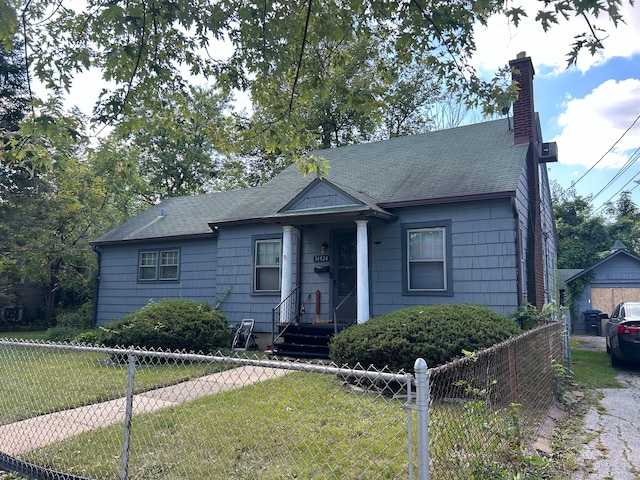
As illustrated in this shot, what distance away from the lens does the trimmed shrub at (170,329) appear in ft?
28.8

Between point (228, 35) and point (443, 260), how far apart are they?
6127 mm

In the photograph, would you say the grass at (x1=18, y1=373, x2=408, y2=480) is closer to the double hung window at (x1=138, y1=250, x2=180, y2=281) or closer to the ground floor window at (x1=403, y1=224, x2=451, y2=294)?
the ground floor window at (x1=403, y1=224, x2=451, y2=294)

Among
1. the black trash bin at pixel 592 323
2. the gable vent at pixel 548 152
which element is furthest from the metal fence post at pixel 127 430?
the black trash bin at pixel 592 323

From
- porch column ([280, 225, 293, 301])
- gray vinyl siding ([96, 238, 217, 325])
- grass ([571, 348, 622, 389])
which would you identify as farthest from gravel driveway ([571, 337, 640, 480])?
gray vinyl siding ([96, 238, 217, 325])

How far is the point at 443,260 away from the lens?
31.4 feet

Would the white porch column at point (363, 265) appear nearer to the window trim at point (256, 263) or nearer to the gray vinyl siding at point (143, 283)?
the window trim at point (256, 263)

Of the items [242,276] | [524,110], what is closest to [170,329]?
[242,276]

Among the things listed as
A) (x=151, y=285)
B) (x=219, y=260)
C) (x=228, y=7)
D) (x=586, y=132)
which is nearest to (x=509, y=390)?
(x=228, y=7)

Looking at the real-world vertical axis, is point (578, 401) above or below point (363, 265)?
below

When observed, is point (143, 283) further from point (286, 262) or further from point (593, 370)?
point (593, 370)

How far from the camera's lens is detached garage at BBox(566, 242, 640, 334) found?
1970cm

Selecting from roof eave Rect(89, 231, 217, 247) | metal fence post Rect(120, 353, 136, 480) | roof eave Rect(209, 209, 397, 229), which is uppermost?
roof eave Rect(209, 209, 397, 229)

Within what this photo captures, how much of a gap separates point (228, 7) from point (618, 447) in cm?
652

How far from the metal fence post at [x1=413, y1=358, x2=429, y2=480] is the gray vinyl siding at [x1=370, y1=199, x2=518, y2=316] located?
24.0 ft
